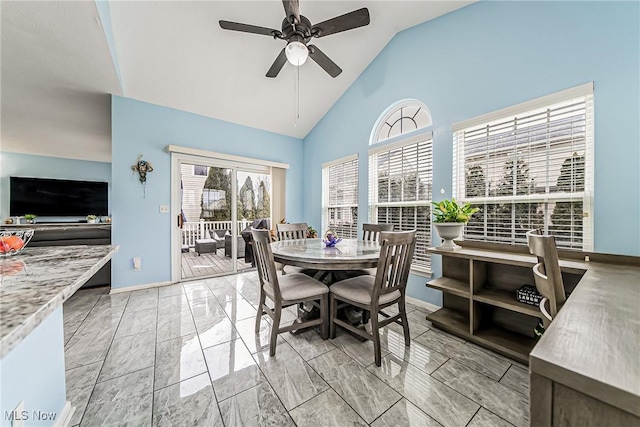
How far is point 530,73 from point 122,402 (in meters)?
3.98

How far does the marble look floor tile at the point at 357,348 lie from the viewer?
1787 mm

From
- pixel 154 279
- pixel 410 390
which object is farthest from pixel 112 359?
pixel 410 390

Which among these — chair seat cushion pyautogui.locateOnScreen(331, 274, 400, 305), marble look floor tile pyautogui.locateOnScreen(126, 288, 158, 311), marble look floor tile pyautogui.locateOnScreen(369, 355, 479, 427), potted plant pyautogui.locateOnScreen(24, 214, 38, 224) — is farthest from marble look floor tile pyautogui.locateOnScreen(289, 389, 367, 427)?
potted plant pyautogui.locateOnScreen(24, 214, 38, 224)

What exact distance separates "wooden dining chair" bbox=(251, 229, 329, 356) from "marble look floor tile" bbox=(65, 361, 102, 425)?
1135 mm

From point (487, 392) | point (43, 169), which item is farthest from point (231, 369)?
point (43, 169)

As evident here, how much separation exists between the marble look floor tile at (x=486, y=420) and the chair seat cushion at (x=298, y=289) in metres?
1.20

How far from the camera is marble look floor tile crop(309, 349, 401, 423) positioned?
135 cm

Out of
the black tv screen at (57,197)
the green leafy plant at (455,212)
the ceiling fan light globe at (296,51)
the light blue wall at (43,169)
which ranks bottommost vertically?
the green leafy plant at (455,212)

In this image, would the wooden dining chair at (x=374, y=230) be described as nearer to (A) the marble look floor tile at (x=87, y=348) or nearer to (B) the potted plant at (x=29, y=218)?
(A) the marble look floor tile at (x=87, y=348)

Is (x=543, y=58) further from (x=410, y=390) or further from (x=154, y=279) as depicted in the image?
(x=154, y=279)

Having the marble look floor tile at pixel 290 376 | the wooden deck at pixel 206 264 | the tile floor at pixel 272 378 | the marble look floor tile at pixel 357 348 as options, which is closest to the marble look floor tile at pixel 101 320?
the tile floor at pixel 272 378

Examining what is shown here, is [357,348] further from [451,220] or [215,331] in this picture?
[451,220]

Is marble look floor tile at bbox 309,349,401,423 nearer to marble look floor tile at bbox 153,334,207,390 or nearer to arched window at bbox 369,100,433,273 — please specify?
marble look floor tile at bbox 153,334,207,390

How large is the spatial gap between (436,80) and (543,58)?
3.07 ft
